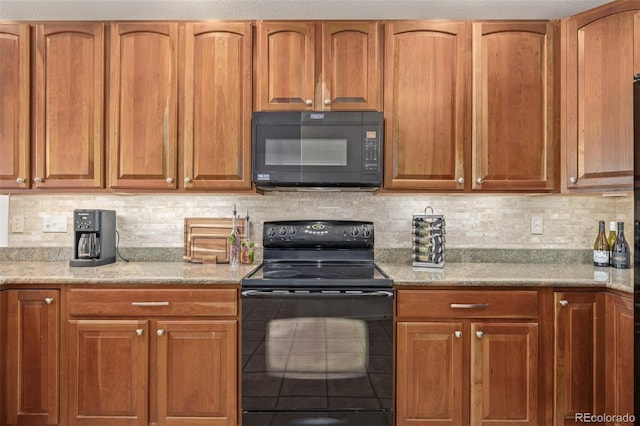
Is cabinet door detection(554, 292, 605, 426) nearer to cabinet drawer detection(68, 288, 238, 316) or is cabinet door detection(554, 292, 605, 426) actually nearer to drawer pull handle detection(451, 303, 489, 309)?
drawer pull handle detection(451, 303, 489, 309)

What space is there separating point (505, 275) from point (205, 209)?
1692 millimetres

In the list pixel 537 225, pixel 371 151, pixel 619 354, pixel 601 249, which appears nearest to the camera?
pixel 619 354

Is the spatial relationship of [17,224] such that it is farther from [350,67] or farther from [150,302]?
[350,67]

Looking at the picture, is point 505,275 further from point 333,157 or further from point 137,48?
point 137,48

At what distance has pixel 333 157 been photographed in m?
2.12

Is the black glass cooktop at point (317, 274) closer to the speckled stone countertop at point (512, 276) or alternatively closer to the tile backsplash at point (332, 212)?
the speckled stone countertop at point (512, 276)

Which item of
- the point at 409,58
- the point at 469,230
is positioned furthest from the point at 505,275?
the point at 409,58

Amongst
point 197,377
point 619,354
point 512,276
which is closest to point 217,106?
point 197,377

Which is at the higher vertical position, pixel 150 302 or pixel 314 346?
pixel 150 302

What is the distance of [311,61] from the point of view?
7.12 ft

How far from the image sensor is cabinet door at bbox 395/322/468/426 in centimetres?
187

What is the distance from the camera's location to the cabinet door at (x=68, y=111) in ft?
7.14

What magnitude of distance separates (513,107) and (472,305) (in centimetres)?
106

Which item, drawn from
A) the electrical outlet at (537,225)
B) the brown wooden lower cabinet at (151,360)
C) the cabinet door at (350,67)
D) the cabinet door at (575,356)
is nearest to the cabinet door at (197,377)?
the brown wooden lower cabinet at (151,360)
